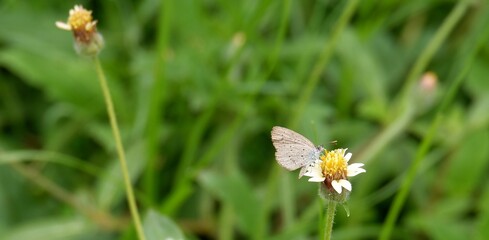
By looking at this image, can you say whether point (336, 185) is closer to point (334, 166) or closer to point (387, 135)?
point (334, 166)

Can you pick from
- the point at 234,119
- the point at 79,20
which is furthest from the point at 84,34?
the point at 234,119

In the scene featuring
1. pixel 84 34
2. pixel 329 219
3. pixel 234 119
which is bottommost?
pixel 329 219

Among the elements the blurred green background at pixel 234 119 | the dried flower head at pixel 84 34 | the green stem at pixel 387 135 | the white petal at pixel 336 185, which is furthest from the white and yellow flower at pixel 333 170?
the green stem at pixel 387 135

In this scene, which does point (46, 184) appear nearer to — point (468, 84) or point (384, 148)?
point (384, 148)

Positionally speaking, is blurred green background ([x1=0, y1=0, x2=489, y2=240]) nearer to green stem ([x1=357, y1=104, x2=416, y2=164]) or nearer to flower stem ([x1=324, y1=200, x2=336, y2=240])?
green stem ([x1=357, y1=104, x2=416, y2=164])

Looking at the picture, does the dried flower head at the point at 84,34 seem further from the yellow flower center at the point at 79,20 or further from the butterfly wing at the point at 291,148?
the butterfly wing at the point at 291,148
